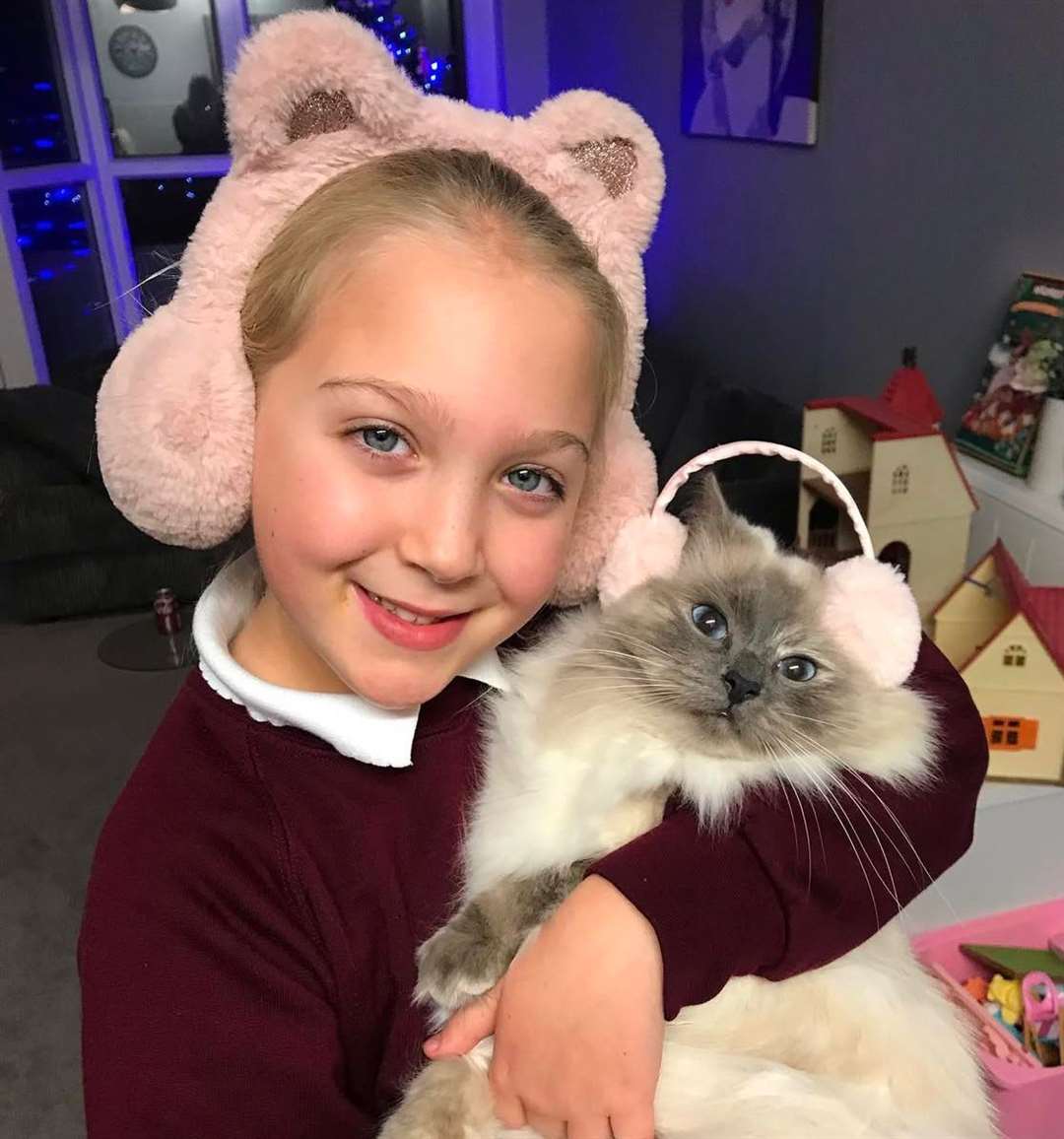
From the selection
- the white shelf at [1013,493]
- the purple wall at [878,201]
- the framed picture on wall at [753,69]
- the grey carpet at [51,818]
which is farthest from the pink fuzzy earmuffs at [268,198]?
the framed picture on wall at [753,69]

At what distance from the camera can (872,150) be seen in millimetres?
2547

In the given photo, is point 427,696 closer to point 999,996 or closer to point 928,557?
point 999,996

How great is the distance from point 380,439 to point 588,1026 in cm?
46

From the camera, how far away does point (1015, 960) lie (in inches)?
47.3

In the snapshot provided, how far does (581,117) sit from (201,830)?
0.66 m

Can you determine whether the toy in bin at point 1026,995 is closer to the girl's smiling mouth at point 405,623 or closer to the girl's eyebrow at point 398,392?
the girl's smiling mouth at point 405,623

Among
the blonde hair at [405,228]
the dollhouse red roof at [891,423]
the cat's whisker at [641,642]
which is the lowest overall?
the dollhouse red roof at [891,423]

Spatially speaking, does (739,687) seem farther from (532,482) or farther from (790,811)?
(532,482)

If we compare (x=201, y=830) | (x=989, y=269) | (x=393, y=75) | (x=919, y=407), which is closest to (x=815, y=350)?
(x=989, y=269)

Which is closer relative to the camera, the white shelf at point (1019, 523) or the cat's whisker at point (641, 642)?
the cat's whisker at point (641, 642)

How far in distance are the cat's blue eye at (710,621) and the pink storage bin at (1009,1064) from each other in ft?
1.55

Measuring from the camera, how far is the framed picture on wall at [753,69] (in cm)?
280

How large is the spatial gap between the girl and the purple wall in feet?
4.65

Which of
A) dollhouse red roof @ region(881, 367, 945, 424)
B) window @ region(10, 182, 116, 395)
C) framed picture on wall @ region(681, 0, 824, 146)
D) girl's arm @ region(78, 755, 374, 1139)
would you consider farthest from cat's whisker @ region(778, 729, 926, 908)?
window @ region(10, 182, 116, 395)
